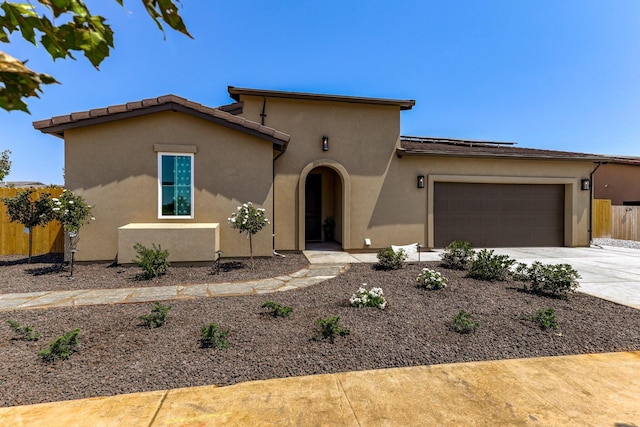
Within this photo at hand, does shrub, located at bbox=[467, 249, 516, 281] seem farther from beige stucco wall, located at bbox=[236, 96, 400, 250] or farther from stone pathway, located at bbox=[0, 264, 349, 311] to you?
beige stucco wall, located at bbox=[236, 96, 400, 250]

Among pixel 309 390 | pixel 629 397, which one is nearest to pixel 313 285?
pixel 309 390

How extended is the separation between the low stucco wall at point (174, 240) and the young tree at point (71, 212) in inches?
32.2

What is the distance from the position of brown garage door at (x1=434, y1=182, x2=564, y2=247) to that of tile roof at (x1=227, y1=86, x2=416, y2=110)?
324cm

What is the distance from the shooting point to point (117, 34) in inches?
49.4

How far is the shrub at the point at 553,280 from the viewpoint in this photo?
5.28 metres

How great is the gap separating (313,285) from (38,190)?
911 centimetres

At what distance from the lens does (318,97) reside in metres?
9.75

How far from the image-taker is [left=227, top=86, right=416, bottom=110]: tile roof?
9.27m

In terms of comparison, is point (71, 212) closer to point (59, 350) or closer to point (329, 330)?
point (59, 350)

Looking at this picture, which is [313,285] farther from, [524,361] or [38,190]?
[38,190]

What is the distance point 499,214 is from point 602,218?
8.11 m

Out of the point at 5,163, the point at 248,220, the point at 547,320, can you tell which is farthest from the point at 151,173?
the point at 5,163

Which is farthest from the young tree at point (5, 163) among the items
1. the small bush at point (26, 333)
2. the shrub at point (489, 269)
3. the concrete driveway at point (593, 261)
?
the shrub at point (489, 269)

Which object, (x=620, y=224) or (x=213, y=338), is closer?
(x=213, y=338)
